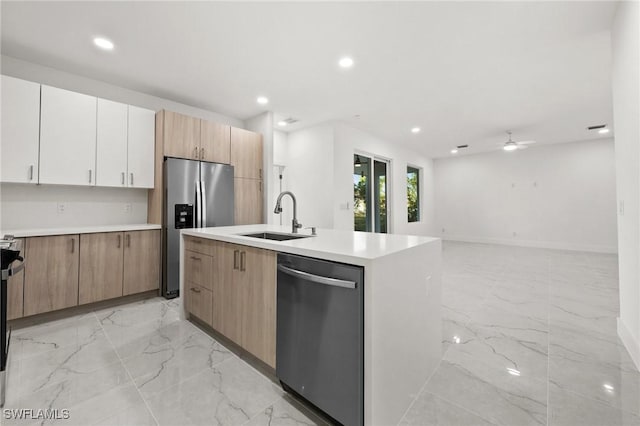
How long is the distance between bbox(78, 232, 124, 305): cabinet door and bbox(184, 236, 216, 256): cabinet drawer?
1.08 m

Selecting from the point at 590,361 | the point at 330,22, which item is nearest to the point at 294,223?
the point at 330,22

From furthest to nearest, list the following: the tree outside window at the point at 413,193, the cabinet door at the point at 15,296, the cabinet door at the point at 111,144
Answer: the tree outside window at the point at 413,193 → the cabinet door at the point at 111,144 → the cabinet door at the point at 15,296

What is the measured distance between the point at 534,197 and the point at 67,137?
9284 millimetres

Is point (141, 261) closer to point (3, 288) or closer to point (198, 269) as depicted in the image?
point (198, 269)

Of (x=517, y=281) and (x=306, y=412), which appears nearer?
(x=306, y=412)

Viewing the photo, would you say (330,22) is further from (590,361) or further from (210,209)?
(590,361)

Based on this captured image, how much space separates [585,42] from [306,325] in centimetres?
363

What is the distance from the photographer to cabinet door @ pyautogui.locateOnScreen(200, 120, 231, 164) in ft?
12.1

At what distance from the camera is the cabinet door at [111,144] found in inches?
118

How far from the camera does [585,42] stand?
8.41ft

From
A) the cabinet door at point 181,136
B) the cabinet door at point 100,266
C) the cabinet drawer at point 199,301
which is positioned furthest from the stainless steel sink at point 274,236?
the cabinet door at point 181,136

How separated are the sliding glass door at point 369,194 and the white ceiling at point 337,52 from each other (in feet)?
5.88

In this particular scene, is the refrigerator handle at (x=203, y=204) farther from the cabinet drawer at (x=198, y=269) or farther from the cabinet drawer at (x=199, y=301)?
the cabinet drawer at (x=199, y=301)

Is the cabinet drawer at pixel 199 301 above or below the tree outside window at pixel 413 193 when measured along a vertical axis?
below
